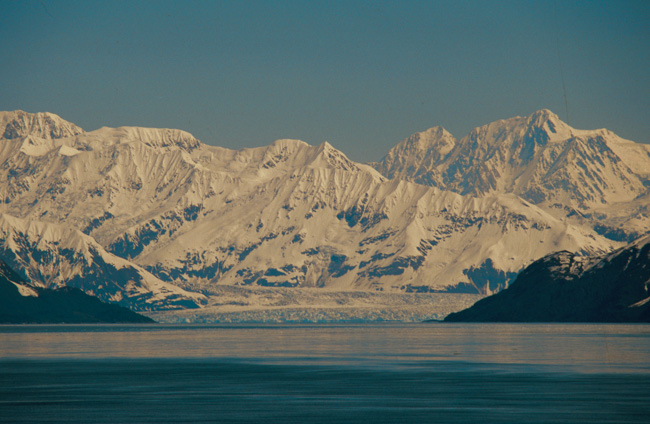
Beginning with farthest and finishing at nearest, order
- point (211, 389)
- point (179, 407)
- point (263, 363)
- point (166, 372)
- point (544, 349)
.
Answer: point (544, 349)
point (263, 363)
point (166, 372)
point (211, 389)
point (179, 407)

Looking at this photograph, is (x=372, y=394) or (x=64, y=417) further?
(x=372, y=394)

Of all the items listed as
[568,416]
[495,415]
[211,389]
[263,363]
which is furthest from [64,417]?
[263,363]

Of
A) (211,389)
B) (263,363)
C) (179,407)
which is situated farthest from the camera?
(263,363)

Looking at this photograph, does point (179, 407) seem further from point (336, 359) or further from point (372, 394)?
point (336, 359)

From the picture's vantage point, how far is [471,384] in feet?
323

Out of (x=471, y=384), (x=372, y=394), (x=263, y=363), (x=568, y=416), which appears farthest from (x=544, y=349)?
(x=568, y=416)

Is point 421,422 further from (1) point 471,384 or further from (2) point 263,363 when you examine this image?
(2) point 263,363

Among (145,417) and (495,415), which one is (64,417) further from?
(495,415)

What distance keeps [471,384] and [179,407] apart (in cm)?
3206

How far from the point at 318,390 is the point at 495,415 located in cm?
2390

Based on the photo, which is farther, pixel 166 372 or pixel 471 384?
pixel 166 372

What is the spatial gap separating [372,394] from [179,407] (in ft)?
61.2

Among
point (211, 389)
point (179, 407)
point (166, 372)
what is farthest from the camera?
point (166, 372)

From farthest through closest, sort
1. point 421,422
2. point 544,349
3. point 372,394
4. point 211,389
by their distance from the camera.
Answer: point 544,349, point 211,389, point 372,394, point 421,422
